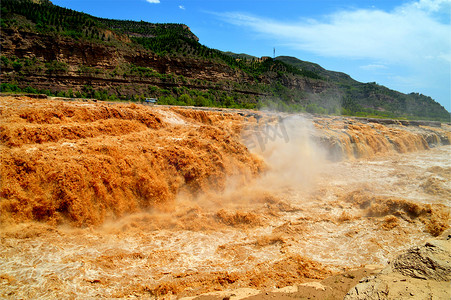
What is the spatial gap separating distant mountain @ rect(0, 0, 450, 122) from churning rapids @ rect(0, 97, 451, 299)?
16.9 meters

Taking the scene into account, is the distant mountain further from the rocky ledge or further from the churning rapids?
the rocky ledge

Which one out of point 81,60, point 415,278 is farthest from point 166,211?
point 81,60

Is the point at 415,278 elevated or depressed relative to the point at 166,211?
elevated

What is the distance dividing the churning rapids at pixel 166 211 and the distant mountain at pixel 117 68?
16929 millimetres

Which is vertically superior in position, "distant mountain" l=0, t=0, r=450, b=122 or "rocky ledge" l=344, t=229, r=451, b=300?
"distant mountain" l=0, t=0, r=450, b=122

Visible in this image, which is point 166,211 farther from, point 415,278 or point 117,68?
point 117,68

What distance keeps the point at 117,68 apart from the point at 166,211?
2805cm

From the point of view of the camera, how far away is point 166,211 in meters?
7.57

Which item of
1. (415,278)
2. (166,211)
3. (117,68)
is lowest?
(166,211)

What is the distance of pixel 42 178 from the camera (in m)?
6.14

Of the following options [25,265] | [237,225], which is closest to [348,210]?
[237,225]

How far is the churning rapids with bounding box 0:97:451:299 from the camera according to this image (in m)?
4.83

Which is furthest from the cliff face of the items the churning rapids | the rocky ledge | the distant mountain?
the rocky ledge

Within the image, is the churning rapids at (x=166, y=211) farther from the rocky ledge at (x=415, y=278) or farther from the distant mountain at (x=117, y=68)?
the distant mountain at (x=117, y=68)
